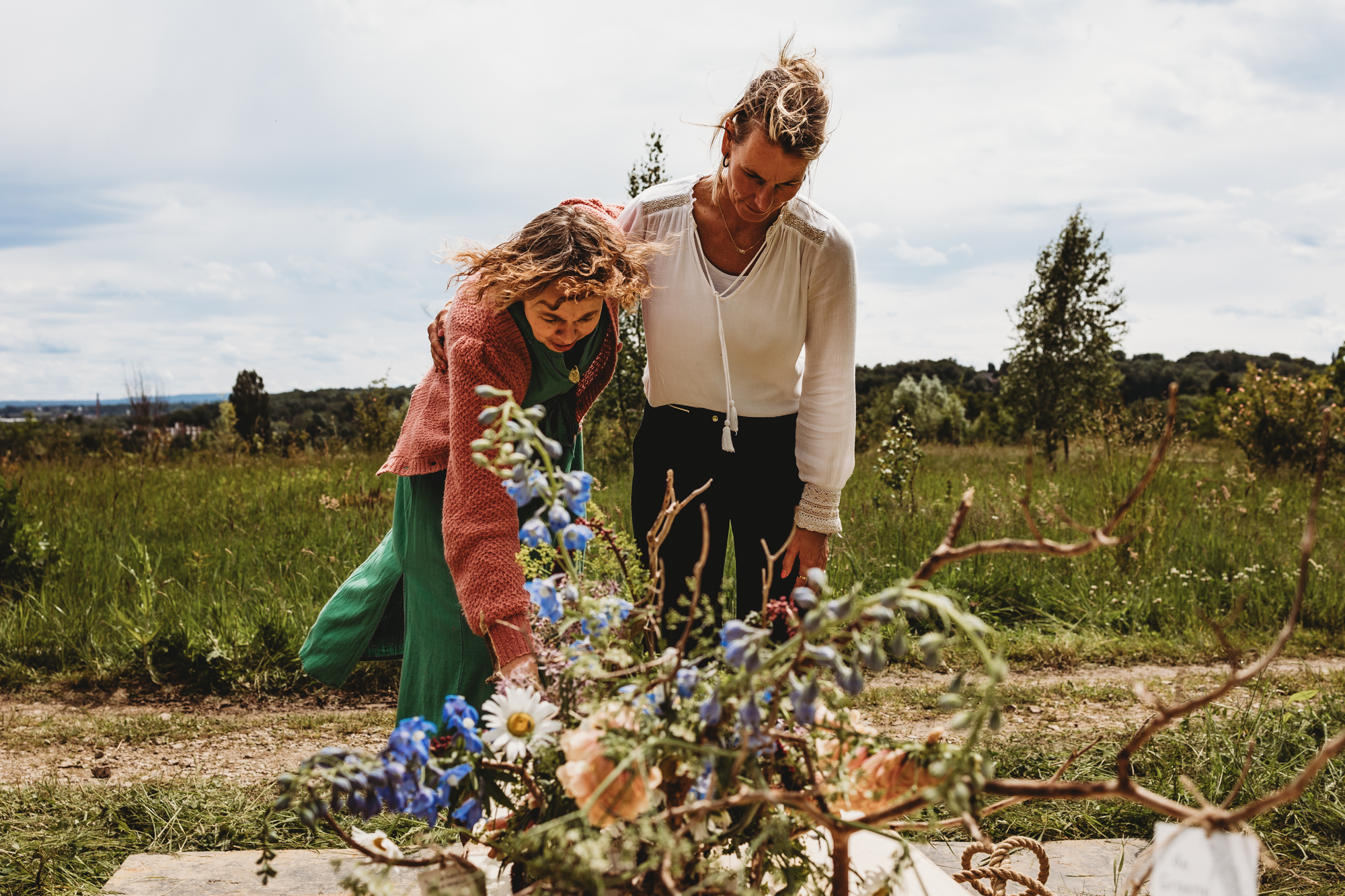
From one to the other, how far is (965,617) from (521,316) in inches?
48.7

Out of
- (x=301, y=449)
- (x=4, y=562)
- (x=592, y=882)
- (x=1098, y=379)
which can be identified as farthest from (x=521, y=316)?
(x=1098, y=379)

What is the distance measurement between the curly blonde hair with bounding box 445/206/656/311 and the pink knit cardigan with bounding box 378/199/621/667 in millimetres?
62

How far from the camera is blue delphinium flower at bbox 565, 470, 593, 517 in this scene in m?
0.82

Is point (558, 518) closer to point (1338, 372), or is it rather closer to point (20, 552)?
point (20, 552)

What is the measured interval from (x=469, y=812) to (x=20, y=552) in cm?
454

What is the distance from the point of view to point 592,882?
2.16ft

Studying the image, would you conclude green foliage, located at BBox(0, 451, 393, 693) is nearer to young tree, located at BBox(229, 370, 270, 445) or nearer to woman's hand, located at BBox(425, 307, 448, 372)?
woman's hand, located at BBox(425, 307, 448, 372)

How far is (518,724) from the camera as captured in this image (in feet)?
2.61

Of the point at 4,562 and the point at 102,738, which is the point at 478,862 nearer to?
the point at 102,738

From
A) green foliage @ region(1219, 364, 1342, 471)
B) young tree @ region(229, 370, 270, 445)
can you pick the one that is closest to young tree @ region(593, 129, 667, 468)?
green foliage @ region(1219, 364, 1342, 471)

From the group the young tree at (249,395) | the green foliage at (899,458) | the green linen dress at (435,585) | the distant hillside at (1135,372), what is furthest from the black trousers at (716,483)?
the distant hillside at (1135,372)

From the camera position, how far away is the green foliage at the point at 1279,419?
8484mm

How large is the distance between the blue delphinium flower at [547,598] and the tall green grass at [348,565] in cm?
245

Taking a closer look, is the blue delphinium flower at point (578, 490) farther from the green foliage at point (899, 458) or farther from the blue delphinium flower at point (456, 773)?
the green foliage at point (899, 458)
